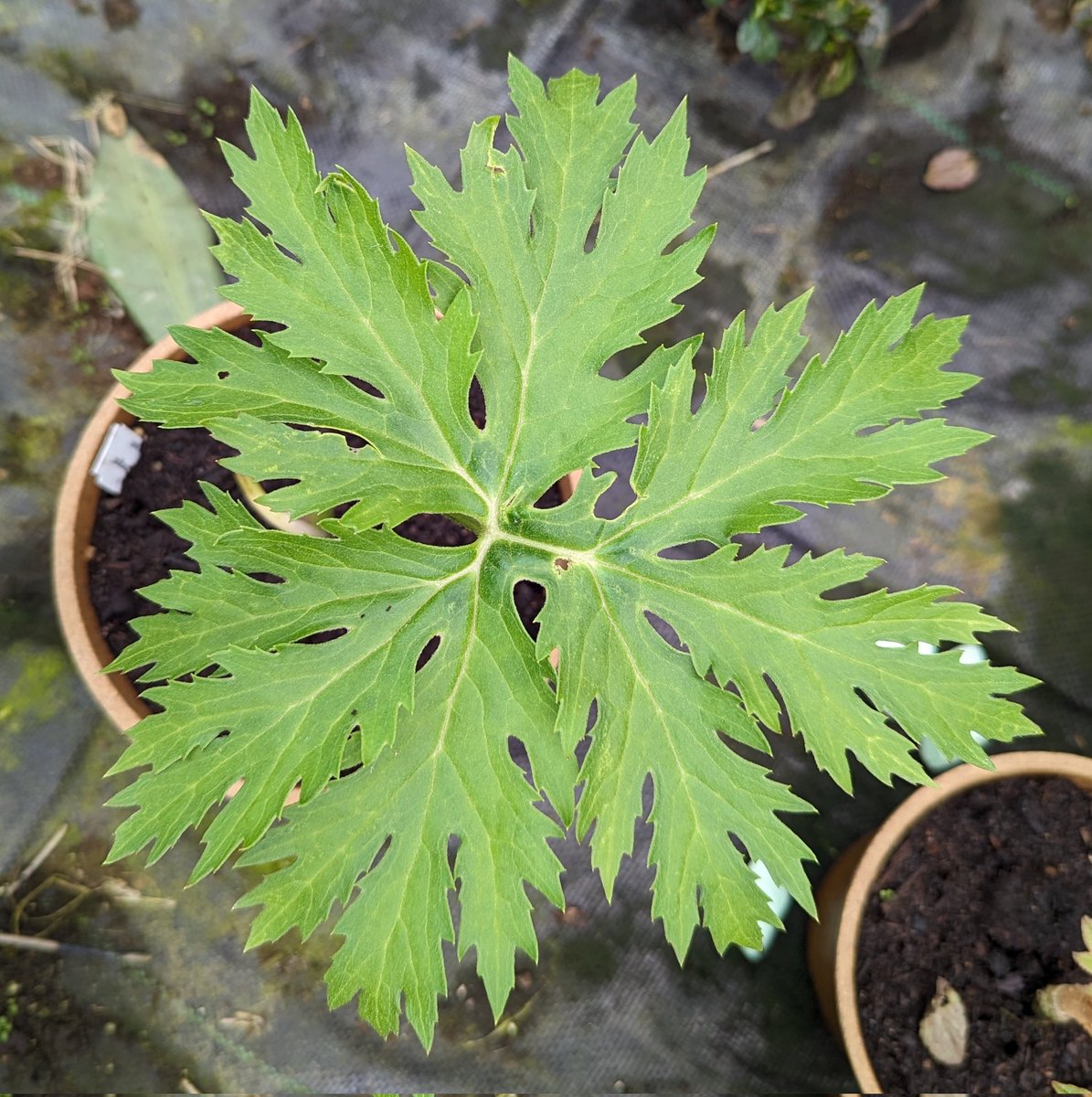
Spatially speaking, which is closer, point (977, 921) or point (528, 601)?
point (528, 601)

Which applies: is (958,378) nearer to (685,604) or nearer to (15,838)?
(685,604)

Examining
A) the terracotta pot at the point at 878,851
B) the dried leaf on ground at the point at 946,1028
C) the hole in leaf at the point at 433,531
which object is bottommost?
the dried leaf on ground at the point at 946,1028

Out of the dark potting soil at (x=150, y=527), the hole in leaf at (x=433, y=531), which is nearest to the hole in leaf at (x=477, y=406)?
the dark potting soil at (x=150, y=527)

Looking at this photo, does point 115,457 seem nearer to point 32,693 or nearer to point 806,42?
point 32,693

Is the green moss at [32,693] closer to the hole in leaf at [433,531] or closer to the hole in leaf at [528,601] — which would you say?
the hole in leaf at [433,531]

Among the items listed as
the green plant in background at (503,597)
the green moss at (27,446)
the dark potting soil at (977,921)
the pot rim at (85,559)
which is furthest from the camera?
the green moss at (27,446)

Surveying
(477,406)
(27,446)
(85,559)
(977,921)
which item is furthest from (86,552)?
(977,921)

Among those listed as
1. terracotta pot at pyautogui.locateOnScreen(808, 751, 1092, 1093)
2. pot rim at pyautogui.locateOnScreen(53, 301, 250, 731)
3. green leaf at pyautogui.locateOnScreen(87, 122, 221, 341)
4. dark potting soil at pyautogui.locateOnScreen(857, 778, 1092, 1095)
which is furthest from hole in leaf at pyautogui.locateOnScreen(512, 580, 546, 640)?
green leaf at pyautogui.locateOnScreen(87, 122, 221, 341)
